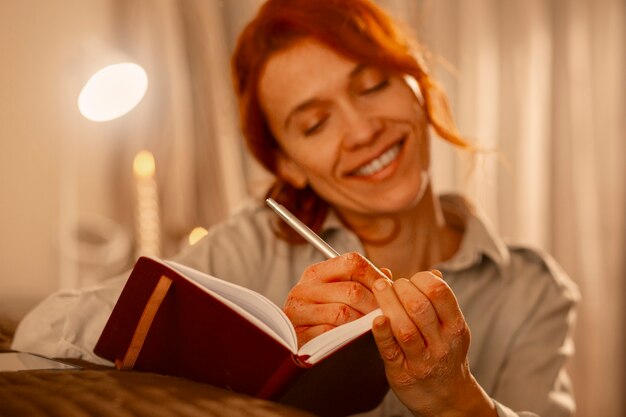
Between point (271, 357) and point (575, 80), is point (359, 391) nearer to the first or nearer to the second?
point (271, 357)

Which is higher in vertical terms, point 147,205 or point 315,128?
point 315,128

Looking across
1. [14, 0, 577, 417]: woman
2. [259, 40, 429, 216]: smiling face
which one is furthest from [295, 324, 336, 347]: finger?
[259, 40, 429, 216]: smiling face

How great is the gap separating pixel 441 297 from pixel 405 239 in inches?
25.3

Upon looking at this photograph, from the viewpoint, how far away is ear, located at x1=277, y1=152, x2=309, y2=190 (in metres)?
1.36

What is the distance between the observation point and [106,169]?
305 cm

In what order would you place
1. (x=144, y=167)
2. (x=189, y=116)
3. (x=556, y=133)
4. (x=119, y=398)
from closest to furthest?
(x=119, y=398) < (x=556, y=133) < (x=144, y=167) < (x=189, y=116)

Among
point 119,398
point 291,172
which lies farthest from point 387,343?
point 291,172

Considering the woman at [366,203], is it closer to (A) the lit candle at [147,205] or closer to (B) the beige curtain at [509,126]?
(B) the beige curtain at [509,126]

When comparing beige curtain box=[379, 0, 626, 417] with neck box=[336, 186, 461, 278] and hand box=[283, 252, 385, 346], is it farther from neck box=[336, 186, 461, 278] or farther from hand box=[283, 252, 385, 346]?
hand box=[283, 252, 385, 346]

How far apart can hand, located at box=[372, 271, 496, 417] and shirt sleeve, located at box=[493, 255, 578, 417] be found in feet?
1.47

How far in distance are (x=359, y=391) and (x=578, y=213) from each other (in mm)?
1828

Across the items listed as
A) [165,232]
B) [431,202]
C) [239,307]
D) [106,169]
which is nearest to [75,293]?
[239,307]

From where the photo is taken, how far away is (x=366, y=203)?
1.23 metres

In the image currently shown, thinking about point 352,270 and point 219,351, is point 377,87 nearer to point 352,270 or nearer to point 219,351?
point 352,270
